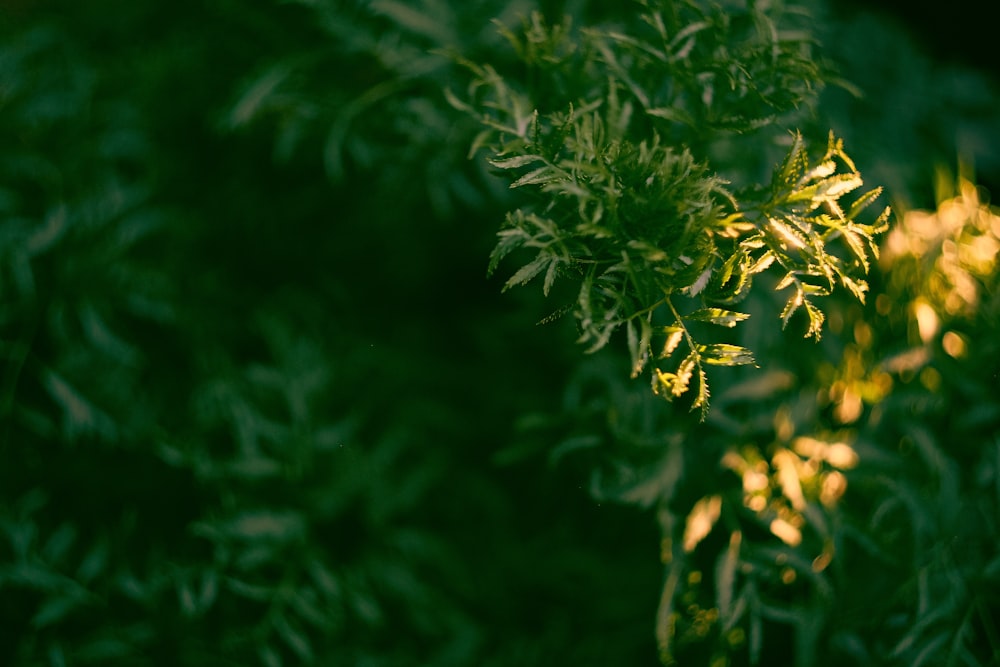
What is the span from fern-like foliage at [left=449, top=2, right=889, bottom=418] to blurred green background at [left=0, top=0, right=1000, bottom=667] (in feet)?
1.33

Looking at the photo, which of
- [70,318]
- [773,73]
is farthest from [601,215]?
[70,318]

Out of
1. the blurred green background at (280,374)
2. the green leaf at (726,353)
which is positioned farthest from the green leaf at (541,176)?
the blurred green background at (280,374)

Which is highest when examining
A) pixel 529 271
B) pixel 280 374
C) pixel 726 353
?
pixel 529 271

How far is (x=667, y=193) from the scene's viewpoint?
75 cm

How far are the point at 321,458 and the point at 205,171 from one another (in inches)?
29.8

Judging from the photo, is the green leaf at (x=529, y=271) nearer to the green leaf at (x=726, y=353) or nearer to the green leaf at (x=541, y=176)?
the green leaf at (x=541, y=176)

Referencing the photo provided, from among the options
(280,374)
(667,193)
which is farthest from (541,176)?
(280,374)

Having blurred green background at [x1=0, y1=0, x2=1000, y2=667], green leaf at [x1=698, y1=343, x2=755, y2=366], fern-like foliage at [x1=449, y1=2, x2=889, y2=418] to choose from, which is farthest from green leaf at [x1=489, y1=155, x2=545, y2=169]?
blurred green background at [x1=0, y1=0, x2=1000, y2=667]

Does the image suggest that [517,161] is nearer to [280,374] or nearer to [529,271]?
[529,271]

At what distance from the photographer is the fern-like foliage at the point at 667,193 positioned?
75cm

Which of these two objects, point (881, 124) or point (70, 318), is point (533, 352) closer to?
point (70, 318)

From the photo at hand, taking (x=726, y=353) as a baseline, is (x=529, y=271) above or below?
above

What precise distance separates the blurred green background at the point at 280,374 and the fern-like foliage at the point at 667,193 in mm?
406

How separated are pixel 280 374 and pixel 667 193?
852 millimetres
